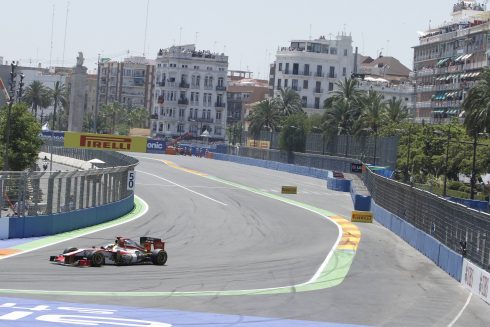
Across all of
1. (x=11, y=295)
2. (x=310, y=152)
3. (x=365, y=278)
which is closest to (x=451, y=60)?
(x=310, y=152)

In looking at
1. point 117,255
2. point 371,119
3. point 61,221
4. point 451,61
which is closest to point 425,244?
point 61,221

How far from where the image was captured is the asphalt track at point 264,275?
2438 cm

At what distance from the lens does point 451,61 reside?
154125 mm

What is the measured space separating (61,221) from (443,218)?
15.6 meters

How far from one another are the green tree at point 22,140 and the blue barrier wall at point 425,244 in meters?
37.3

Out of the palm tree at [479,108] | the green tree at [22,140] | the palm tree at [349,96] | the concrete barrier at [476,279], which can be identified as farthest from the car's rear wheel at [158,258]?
the palm tree at [349,96]

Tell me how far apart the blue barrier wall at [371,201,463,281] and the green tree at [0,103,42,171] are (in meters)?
37.3

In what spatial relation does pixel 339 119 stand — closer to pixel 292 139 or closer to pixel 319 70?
pixel 292 139

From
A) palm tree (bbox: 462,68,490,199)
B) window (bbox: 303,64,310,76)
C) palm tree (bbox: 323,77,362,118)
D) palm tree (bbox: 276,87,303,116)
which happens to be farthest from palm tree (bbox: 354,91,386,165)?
window (bbox: 303,64,310,76)

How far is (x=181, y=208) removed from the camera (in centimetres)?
5947

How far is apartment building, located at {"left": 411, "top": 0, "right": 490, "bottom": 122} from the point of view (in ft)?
476

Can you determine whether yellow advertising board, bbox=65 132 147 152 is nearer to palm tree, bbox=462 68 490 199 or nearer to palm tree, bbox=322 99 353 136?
palm tree, bbox=322 99 353 136

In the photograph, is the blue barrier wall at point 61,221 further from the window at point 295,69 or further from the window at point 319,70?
the window at point 319,70

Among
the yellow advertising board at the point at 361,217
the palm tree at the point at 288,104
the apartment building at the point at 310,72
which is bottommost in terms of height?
the yellow advertising board at the point at 361,217
